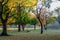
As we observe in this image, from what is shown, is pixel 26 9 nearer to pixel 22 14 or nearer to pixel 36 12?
pixel 22 14

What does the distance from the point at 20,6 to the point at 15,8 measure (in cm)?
110

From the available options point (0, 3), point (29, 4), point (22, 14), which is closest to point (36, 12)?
point (22, 14)

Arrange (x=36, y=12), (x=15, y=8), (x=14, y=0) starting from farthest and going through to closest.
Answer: (x=36, y=12) → (x=15, y=8) → (x=14, y=0)

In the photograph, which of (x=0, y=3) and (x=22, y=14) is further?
(x=22, y=14)

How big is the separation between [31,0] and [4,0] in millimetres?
4717

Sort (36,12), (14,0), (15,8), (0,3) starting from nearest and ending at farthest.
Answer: (14,0), (0,3), (15,8), (36,12)

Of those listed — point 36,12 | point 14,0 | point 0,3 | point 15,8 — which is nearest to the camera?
point 14,0

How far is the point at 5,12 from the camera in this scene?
3500 cm

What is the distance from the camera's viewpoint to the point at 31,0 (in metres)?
33.5

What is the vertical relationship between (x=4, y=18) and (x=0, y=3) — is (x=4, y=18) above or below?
below

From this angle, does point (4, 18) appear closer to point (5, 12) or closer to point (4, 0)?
point (5, 12)

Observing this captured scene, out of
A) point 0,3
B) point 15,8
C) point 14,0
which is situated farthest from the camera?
point 15,8

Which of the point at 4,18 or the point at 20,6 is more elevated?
the point at 20,6

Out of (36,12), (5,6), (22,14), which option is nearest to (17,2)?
(5,6)
